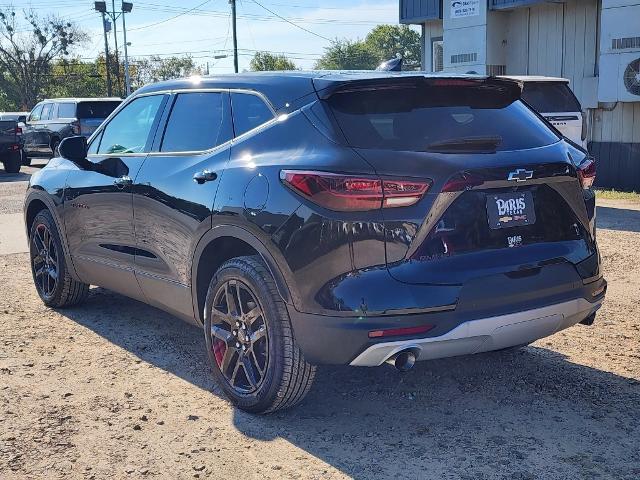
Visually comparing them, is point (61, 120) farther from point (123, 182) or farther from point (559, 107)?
point (123, 182)

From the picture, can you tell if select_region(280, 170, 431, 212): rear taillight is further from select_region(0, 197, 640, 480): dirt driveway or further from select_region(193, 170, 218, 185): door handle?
select_region(0, 197, 640, 480): dirt driveway

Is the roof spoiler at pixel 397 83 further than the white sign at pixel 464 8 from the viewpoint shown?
No

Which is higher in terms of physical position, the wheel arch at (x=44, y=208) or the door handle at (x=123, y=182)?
the door handle at (x=123, y=182)

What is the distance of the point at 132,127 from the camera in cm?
529

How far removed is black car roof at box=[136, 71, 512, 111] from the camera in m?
3.83

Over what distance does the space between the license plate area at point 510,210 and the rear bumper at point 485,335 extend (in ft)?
1.39

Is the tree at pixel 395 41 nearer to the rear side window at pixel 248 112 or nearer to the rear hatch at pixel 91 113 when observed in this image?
the rear hatch at pixel 91 113

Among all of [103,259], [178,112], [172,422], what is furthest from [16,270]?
[172,422]

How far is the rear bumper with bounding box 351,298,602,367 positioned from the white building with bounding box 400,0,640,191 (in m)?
12.3

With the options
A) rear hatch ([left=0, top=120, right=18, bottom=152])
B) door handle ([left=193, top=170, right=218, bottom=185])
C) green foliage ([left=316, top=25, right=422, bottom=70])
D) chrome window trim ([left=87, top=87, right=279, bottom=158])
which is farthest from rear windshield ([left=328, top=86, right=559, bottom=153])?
green foliage ([left=316, top=25, right=422, bottom=70])

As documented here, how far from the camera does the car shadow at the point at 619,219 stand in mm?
10148

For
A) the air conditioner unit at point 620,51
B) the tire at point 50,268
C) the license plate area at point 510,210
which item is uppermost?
the air conditioner unit at point 620,51

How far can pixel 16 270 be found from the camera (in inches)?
310

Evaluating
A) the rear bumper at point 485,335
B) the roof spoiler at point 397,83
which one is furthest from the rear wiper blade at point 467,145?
the rear bumper at point 485,335
